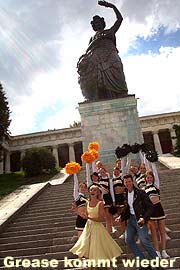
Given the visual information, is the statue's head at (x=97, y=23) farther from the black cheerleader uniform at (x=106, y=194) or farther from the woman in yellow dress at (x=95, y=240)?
the woman in yellow dress at (x=95, y=240)

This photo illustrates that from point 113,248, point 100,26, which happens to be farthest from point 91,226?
point 100,26

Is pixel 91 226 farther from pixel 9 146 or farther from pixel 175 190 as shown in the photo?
pixel 9 146

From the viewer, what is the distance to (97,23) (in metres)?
25.9

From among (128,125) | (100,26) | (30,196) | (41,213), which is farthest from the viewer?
(100,26)

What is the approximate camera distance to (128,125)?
2156 cm

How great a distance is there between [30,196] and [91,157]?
6.51 m

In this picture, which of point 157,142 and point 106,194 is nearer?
point 106,194

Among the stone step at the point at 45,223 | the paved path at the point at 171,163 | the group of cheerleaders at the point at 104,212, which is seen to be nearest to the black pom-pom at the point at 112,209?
the group of cheerleaders at the point at 104,212

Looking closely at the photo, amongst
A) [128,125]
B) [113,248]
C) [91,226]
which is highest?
[128,125]

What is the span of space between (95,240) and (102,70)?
19239mm

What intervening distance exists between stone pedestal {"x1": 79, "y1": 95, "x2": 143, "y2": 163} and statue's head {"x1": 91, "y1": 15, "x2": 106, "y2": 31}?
7.39 m

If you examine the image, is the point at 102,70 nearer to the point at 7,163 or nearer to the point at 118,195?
the point at 118,195

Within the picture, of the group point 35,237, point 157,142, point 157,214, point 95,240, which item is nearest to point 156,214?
point 157,214

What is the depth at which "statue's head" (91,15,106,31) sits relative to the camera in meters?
25.8
